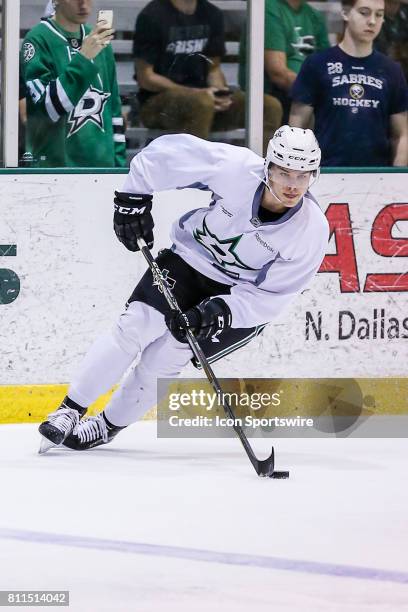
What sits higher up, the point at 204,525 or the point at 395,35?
the point at 395,35

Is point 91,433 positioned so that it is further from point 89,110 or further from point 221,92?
point 221,92

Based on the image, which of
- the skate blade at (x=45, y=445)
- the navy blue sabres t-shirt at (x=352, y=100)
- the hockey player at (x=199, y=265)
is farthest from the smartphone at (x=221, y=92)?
the skate blade at (x=45, y=445)

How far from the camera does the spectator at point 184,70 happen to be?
18.3 ft

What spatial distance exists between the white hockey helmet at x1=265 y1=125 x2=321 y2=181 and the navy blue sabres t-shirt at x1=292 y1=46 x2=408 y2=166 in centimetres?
135

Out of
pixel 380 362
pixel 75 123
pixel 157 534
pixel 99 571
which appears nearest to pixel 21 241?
pixel 75 123

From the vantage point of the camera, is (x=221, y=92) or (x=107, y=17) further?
(x=221, y=92)

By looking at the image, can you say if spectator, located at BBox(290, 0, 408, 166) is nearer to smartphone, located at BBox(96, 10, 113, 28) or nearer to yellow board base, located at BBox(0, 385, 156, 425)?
smartphone, located at BBox(96, 10, 113, 28)

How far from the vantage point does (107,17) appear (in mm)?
5543

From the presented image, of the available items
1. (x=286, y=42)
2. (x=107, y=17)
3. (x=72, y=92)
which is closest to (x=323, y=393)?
(x=286, y=42)

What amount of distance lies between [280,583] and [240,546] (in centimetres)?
40

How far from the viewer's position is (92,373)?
4648 mm

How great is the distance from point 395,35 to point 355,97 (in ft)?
1.00

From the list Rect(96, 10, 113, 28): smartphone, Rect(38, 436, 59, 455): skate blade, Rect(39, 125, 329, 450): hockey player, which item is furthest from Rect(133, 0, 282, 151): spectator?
Rect(38, 436, 59, 455): skate blade

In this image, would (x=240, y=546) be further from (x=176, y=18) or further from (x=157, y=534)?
(x=176, y=18)
